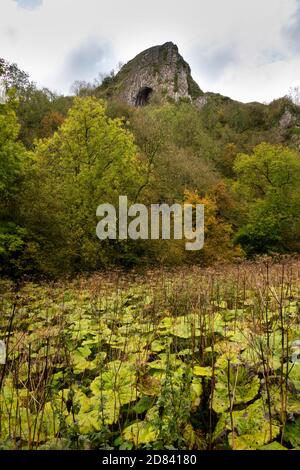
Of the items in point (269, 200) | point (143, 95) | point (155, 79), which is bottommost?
point (269, 200)

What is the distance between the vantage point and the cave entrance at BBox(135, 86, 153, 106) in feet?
247

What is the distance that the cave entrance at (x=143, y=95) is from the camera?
75.3m

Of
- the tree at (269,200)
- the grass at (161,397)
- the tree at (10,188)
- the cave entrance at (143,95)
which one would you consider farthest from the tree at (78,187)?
the cave entrance at (143,95)

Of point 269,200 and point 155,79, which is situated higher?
point 155,79

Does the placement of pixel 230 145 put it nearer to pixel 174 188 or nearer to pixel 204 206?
pixel 174 188

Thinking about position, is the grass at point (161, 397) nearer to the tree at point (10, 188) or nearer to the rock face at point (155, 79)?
the tree at point (10, 188)

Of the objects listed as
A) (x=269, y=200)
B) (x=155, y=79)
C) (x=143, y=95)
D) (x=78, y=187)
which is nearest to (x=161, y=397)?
(x=78, y=187)

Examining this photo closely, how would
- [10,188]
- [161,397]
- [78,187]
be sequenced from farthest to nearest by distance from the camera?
[78,187], [10,188], [161,397]

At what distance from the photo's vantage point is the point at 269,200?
95.5 ft

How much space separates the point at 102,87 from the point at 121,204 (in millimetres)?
68864

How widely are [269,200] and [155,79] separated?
5758 centimetres

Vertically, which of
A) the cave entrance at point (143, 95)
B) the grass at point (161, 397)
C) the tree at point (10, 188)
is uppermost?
the cave entrance at point (143, 95)

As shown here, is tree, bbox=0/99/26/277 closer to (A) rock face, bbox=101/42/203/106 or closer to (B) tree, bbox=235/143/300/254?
(B) tree, bbox=235/143/300/254

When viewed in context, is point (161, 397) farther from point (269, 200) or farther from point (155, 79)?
point (155, 79)
